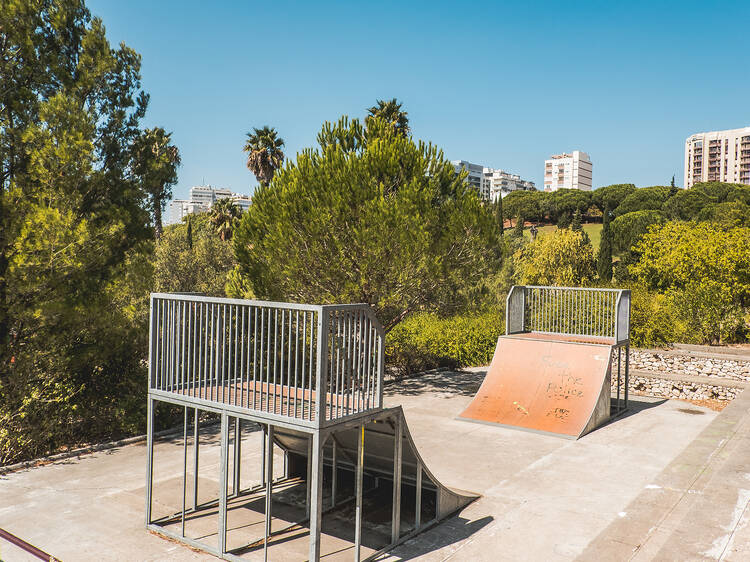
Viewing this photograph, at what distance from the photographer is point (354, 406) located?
19.2 feet

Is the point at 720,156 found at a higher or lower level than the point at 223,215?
higher

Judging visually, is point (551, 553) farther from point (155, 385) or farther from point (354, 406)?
point (155, 385)

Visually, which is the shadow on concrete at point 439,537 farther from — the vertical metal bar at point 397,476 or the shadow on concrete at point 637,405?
the shadow on concrete at point 637,405

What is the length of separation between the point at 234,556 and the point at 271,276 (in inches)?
347

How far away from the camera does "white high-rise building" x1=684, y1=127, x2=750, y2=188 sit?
171m

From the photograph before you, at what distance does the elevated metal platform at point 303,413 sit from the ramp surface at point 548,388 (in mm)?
4432

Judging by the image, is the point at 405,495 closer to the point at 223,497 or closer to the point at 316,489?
the point at 223,497

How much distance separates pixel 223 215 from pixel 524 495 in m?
36.6

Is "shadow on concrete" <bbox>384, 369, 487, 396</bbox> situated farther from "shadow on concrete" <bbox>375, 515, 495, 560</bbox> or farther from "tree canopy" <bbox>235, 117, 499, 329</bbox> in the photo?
"shadow on concrete" <bbox>375, 515, 495, 560</bbox>

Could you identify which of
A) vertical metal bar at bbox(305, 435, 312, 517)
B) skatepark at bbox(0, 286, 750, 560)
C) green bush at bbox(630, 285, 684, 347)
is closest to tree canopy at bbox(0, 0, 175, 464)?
skatepark at bbox(0, 286, 750, 560)

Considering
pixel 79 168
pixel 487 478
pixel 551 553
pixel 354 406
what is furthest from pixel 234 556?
pixel 79 168

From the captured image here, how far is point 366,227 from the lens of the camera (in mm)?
13594

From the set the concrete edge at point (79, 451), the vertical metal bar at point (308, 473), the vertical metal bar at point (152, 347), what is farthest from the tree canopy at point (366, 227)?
the vertical metal bar at point (152, 347)

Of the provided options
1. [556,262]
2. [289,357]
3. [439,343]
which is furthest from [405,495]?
[556,262]
